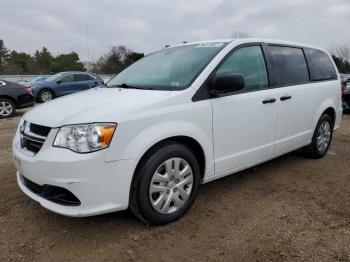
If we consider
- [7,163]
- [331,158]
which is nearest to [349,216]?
[331,158]

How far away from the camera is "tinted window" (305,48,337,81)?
15.8 feet

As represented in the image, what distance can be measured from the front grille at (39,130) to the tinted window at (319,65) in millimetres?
3599

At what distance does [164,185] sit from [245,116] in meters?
1.19

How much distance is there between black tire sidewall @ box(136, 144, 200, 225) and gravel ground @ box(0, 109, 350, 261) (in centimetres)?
10

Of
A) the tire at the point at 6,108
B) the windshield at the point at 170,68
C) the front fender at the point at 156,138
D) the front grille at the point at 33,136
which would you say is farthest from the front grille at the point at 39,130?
the tire at the point at 6,108

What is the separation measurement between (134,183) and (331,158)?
12.1 feet

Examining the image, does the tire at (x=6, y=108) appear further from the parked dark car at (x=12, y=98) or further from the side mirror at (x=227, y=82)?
the side mirror at (x=227, y=82)

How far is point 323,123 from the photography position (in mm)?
5066

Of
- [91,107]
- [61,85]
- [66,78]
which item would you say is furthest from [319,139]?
[66,78]

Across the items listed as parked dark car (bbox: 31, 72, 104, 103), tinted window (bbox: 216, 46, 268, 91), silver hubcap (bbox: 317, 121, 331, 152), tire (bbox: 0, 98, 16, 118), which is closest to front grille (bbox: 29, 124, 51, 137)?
tinted window (bbox: 216, 46, 268, 91)

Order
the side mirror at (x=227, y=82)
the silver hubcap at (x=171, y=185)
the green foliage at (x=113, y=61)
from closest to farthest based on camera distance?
the silver hubcap at (x=171, y=185) → the side mirror at (x=227, y=82) → the green foliage at (x=113, y=61)

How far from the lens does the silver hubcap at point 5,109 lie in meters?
10.3

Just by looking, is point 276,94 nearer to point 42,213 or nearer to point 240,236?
point 240,236

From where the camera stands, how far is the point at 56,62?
53.9 m
